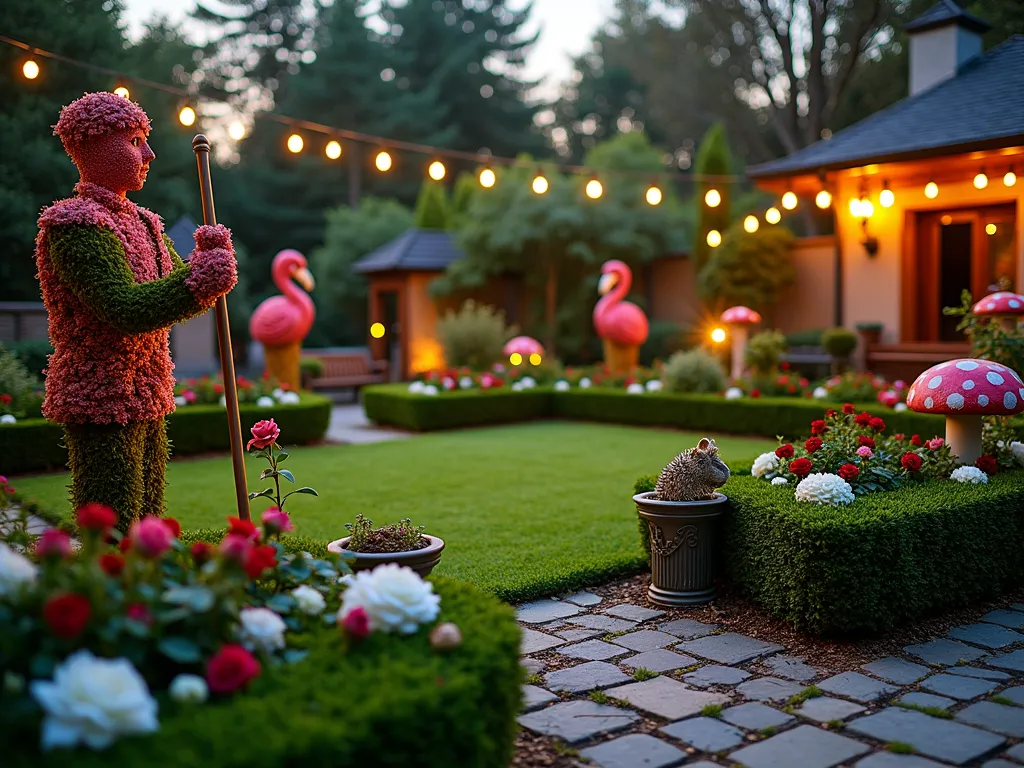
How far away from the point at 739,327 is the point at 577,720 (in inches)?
397

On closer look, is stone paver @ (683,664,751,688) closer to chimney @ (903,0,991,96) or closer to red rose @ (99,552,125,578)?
red rose @ (99,552,125,578)

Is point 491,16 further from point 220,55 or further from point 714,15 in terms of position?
point 714,15

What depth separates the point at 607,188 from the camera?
62.7ft

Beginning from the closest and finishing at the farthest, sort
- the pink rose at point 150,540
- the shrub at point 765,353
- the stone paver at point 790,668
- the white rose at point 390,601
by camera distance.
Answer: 1. the pink rose at point 150,540
2. the white rose at point 390,601
3. the stone paver at point 790,668
4. the shrub at point 765,353

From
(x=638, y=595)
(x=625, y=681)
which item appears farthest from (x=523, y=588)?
(x=625, y=681)

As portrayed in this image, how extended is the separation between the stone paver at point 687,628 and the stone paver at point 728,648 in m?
0.06

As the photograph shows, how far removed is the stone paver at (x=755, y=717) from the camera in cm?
301

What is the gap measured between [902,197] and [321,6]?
21.5 metres

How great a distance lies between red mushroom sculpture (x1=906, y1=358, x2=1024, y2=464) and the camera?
4723mm

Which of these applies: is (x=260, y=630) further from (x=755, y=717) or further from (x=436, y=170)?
(x=436, y=170)

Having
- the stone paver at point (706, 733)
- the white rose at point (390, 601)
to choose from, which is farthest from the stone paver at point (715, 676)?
the white rose at point (390, 601)

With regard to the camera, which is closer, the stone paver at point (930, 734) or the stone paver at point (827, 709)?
the stone paver at point (930, 734)

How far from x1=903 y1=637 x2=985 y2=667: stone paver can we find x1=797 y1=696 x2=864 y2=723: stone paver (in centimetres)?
65

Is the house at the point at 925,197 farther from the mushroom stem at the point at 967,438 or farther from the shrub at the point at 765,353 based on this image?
the mushroom stem at the point at 967,438
